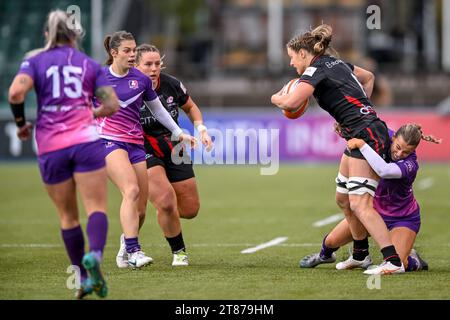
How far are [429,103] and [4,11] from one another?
16.9 metres

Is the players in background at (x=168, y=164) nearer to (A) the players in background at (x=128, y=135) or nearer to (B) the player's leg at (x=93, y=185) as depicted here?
(A) the players in background at (x=128, y=135)

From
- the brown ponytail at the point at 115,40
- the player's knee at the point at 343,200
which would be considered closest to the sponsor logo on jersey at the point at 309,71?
the player's knee at the point at 343,200

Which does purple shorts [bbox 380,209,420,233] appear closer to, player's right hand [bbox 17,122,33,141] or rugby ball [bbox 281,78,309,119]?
rugby ball [bbox 281,78,309,119]

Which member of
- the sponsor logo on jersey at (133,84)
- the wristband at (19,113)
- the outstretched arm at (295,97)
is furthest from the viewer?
the sponsor logo on jersey at (133,84)

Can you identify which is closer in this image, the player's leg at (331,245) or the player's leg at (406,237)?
the player's leg at (406,237)

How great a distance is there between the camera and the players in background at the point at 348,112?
9.15 metres

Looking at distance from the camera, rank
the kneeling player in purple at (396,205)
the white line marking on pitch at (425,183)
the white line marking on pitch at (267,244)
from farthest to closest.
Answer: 1. the white line marking on pitch at (425,183)
2. the white line marking on pitch at (267,244)
3. the kneeling player in purple at (396,205)

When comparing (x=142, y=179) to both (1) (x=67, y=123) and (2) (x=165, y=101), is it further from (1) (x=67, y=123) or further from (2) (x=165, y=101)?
(1) (x=67, y=123)

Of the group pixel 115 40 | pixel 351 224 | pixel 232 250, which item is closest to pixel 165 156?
pixel 115 40

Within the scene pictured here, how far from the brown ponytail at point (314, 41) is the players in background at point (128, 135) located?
1.35 metres

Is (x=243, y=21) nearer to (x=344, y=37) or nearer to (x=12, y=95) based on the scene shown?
(x=344, y=37)

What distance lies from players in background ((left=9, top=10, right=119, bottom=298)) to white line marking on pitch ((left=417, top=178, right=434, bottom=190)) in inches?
535

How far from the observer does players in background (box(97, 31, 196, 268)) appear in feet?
31.9
